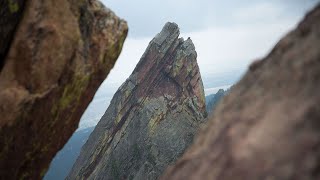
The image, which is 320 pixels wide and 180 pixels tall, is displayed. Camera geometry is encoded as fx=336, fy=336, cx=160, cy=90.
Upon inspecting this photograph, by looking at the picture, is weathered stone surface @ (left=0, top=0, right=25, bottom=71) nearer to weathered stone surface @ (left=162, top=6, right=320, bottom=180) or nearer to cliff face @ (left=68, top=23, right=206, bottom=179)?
weathered stone surface @ (left=162, top=6, right=320, bottom=180)

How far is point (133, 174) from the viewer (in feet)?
228

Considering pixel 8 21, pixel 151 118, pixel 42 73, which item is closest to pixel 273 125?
pixel 42 73

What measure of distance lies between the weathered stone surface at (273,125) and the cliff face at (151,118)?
5629 cm

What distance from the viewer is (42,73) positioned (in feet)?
53.8

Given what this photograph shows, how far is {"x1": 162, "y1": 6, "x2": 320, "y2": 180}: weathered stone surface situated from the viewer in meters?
8.70

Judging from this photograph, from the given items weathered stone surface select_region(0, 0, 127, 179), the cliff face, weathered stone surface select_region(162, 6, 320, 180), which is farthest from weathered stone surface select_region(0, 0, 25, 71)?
the cliff face

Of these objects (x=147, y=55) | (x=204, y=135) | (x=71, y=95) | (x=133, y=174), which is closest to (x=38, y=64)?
(x=71, y=95)

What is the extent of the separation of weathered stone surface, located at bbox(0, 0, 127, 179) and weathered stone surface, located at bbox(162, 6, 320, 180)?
7.64 meters

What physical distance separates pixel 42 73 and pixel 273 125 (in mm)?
11373

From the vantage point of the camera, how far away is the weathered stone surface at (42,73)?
16188mm

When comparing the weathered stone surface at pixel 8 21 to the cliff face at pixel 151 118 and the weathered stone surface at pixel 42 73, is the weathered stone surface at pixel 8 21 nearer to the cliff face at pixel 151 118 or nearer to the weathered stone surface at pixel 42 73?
the weathered stone surface at pixel 42 73

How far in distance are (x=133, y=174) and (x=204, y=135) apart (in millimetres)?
58773

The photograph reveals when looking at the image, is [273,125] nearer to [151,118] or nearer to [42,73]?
[42,73]

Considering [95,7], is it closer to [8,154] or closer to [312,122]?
[8,154]
